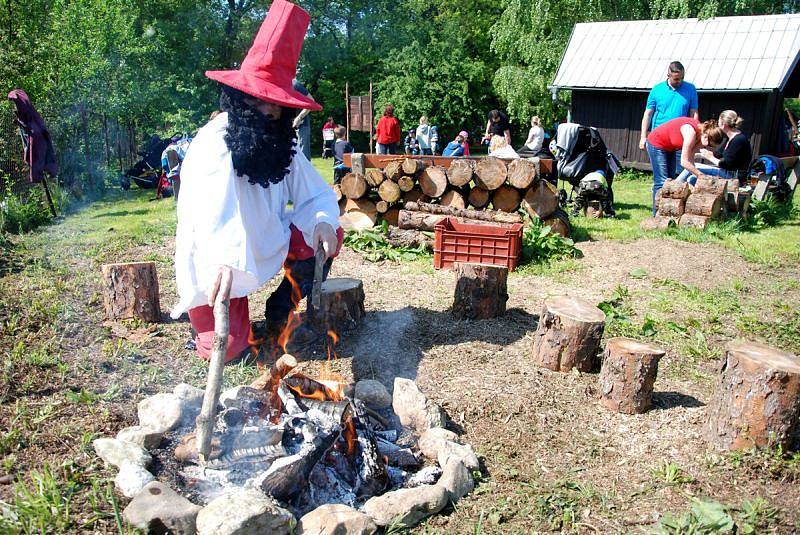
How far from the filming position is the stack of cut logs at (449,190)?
8.04 meters

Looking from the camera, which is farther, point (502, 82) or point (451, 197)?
point (502, 82)

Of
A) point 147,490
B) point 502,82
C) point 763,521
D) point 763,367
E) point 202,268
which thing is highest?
point 502,82

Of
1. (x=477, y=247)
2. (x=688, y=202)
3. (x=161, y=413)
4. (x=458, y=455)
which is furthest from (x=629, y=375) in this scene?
(x=688, y=202)

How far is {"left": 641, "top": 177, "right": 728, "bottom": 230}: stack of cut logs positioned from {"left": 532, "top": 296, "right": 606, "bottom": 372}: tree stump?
504 cm

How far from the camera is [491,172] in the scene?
26.8ft

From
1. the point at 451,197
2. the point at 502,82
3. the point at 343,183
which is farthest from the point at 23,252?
the point at 502,82

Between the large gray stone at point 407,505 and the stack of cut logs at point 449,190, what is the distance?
17.3 feet

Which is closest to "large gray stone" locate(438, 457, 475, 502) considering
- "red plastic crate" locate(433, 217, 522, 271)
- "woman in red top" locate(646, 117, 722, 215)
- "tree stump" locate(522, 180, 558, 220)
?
"red plastic crate" locate(433, 217, 522, 271)

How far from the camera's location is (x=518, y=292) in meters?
6.03

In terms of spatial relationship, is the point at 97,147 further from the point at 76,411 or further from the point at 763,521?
the point at 763,521

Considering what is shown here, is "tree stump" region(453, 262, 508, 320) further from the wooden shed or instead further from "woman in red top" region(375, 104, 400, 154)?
the wooden shed

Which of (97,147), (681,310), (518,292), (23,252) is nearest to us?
(681,310)

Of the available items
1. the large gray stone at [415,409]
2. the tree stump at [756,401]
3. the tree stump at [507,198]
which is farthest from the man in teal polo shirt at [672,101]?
the large gray stone at [415,409]

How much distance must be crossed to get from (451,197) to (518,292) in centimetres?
273
